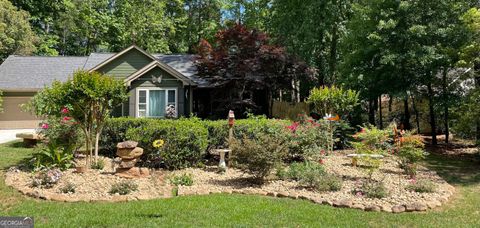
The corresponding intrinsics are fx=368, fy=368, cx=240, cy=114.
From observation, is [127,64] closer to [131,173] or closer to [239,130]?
[239,130]

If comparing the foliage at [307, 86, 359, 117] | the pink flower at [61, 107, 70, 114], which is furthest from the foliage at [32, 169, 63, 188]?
the foliage at [307, 86, 359, 117]

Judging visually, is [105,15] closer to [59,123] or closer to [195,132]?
[59,123]

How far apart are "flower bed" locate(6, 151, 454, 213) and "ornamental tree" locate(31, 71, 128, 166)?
1.36 meters

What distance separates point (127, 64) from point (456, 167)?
14952 mm

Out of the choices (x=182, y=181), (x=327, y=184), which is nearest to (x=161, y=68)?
(x=182, y=181)

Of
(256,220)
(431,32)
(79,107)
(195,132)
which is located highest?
(431,32)

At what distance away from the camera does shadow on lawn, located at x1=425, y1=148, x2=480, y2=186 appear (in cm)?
915

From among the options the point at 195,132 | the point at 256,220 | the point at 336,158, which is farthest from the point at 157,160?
the point at 336,158

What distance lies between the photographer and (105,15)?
3089 cm

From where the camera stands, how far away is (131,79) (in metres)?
16.5

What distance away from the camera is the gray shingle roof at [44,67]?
20.2 metres

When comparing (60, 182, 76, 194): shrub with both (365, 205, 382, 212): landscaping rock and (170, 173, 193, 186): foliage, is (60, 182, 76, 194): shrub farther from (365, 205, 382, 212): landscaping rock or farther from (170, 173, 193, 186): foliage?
(365, 205, 382, 212): landscaping rock

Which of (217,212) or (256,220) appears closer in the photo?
(256,220)

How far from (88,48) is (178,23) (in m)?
8.89
